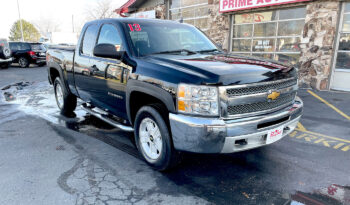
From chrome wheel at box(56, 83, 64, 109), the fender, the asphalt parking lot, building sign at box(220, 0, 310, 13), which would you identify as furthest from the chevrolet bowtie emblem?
building sign at box(220, 0, 310, 13)

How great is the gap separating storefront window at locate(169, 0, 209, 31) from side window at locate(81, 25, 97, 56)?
8.94m

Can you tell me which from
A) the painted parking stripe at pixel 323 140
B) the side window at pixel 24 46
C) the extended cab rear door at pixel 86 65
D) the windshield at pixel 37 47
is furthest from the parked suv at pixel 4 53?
the painted parking stripe at pixel 323 140

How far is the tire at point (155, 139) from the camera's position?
304 centimetres

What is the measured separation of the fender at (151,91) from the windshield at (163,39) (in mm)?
481

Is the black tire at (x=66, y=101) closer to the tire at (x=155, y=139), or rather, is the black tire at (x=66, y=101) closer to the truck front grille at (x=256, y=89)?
the tire at (x=155, y=139)

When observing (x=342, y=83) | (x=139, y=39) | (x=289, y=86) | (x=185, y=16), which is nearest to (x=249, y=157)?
(x=289, y=86)

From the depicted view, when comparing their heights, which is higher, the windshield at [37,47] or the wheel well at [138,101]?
the windshield at [37,47]

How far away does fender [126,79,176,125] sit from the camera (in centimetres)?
285

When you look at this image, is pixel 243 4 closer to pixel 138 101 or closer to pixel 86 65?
pixel 86 65

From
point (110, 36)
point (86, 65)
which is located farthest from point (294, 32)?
point (86, 65)

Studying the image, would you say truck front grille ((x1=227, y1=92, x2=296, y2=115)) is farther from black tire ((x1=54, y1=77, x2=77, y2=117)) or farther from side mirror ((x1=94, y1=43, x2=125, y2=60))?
black tire ((x1=54, y1=77, x2=77, y2=117))

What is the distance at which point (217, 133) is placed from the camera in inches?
103

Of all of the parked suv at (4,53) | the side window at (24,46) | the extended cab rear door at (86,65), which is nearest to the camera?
the extended cab rear door at (86,65)

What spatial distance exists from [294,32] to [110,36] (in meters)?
8.09
